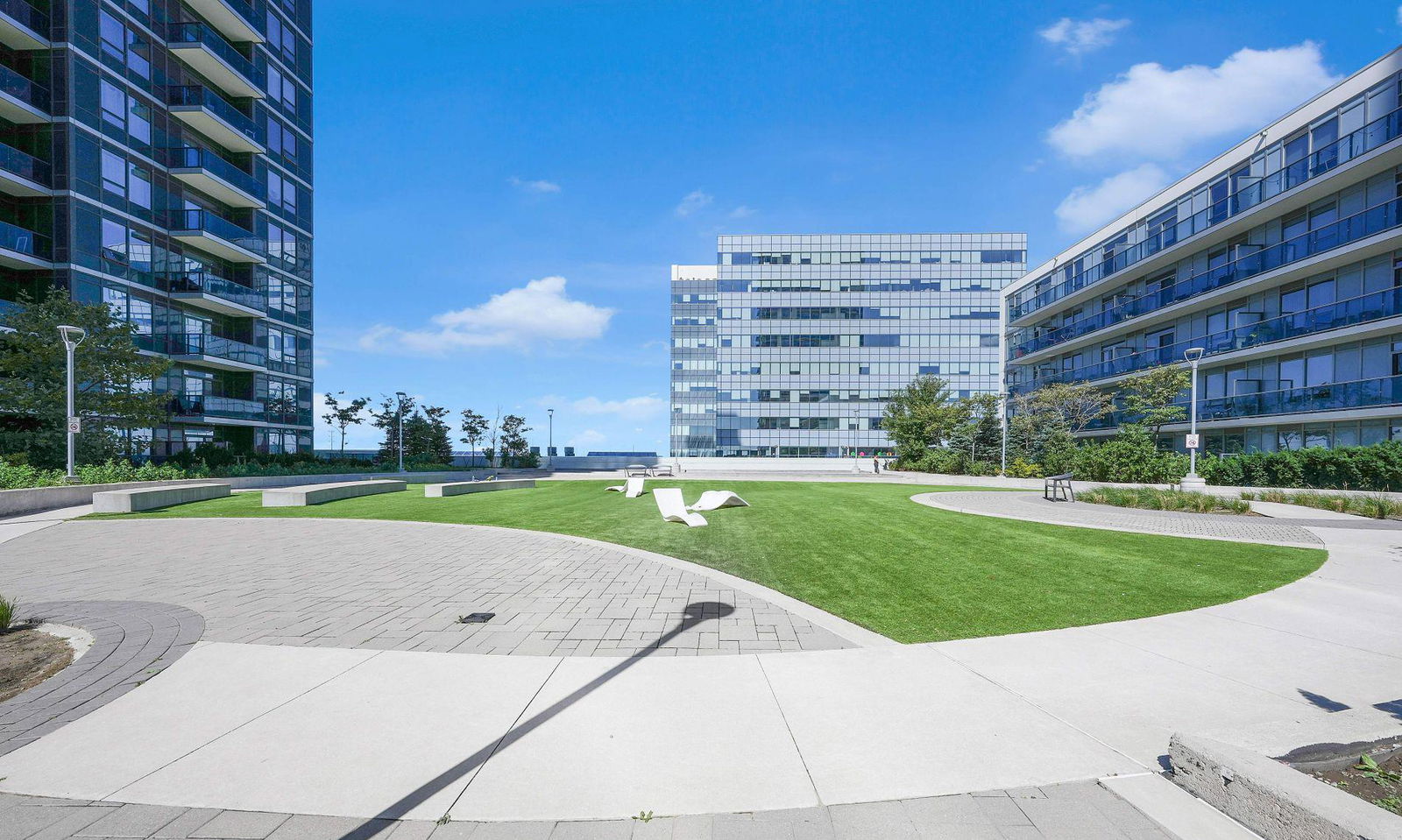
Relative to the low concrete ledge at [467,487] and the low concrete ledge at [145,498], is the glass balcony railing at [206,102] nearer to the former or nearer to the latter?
the low concrete ledge at [145,498]

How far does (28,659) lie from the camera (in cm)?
513

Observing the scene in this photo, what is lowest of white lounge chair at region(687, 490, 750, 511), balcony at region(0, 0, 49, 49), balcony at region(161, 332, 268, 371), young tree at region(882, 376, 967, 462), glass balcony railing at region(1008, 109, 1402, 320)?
white lounge chair at region(687, 490, 750, 511)

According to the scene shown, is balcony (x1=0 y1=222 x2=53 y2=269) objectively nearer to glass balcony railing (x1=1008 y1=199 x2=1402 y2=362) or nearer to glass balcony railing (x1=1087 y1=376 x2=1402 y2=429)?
glass balcony railing (x1=1008 y1=199 x2=1402 y2=362)

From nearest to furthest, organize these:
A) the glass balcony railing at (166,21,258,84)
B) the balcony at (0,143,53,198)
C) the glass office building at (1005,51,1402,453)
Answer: the balcony at (0,143,53,198) < the glass office building at (1005,51,1402,453) < the glass balcony railing at (166,21,258,84)

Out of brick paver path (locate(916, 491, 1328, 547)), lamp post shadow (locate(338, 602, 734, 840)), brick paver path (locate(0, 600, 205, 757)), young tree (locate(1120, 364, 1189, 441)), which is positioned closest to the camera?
lamp post shadow (locate(338, 602, 734, 840))

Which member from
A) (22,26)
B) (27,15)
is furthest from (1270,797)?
(27,15)

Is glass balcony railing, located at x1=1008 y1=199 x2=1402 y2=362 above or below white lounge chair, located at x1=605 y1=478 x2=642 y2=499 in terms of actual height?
above

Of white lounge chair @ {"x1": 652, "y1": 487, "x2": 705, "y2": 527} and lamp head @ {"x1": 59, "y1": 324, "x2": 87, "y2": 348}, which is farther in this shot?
lamp head @ {"x1": 59, "y1": 324, "x2": 87, "y2": 348}

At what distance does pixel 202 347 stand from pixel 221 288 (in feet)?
13.0

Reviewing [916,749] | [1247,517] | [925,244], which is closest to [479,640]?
[916,749]

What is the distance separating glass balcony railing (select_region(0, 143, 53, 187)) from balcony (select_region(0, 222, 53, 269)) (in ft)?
7.18

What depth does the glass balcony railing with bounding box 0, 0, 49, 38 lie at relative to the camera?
79.9ft

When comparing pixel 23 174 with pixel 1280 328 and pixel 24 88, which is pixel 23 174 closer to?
pixel 24 88

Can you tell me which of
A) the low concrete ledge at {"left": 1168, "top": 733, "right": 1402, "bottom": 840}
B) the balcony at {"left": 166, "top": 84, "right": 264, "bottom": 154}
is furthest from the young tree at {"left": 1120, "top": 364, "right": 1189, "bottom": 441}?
the balcony at {"left": 166, "top": 84, "right": 264, "bottom": 154}
